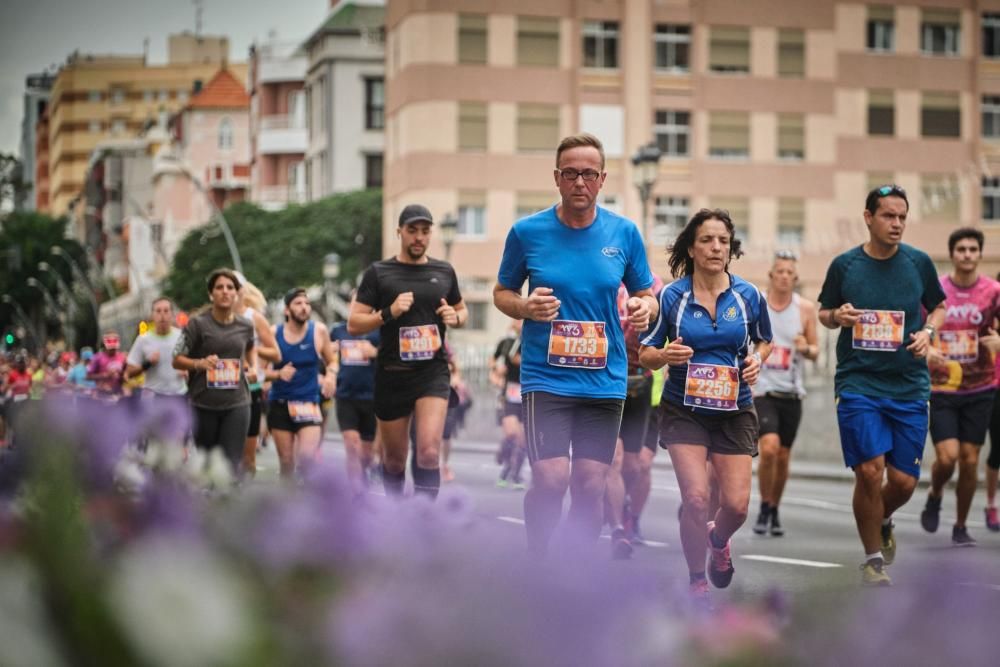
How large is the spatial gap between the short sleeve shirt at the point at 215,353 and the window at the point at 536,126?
54.1m

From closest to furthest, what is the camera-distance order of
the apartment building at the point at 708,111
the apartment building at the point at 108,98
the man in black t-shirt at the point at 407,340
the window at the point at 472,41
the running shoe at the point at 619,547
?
1. the running shoe at the point at 619,547
2. the man in black t-shirt at the point at 407,340
3. the window at the point at 472,41
4. the apartment building at the point at 708,111
5. the apartment building at the point at 108,98

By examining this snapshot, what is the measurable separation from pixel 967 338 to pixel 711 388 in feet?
15.8

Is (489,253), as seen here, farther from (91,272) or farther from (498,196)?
(91,272)

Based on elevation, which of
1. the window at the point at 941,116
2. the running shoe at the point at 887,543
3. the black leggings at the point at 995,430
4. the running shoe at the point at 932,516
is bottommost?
the running shoe at the point at 932,516

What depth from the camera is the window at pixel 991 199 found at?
70750 mm

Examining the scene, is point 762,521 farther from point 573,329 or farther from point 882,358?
point 573,329

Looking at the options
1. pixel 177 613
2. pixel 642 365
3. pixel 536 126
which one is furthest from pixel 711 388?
pixel 536 126

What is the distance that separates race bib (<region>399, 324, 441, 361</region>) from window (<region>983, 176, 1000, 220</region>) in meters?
62.6

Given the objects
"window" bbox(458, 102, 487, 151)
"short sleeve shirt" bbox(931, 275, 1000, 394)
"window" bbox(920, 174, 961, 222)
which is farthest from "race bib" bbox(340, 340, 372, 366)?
"window" bbox(920, 174, 961, 222)

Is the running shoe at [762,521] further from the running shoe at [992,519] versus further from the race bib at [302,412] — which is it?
the race bib at [302,412]

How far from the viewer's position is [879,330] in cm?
1009

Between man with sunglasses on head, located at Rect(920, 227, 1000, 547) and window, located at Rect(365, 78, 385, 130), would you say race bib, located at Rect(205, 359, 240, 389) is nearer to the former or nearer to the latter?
man with sunglasses on head, located at Rect(920, 227, 1000, 547)

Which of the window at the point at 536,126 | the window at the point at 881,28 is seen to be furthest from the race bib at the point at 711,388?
the window at the point at 881,28

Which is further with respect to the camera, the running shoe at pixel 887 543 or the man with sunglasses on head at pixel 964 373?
the man with sunglasses on head at pixel 964 373
